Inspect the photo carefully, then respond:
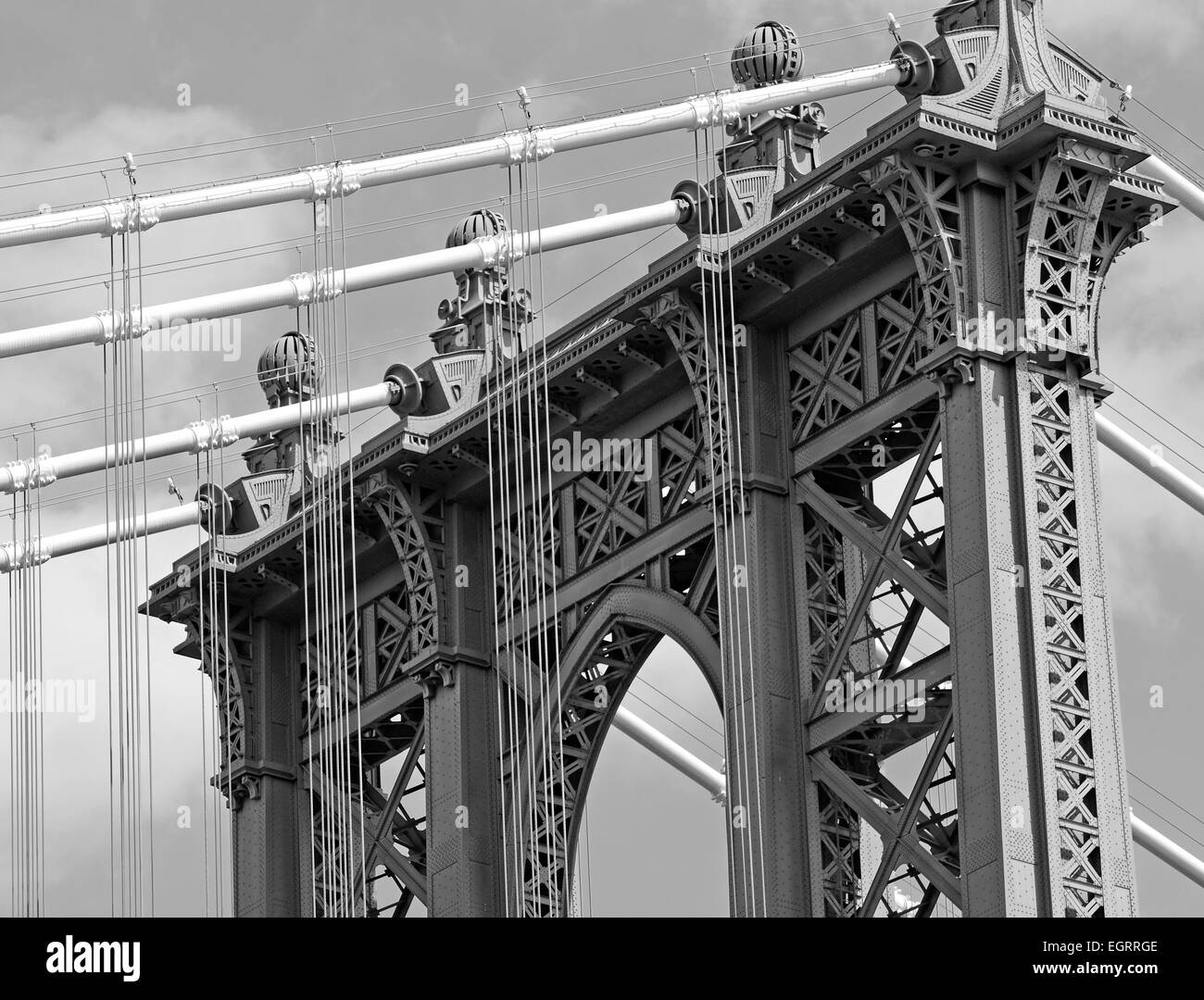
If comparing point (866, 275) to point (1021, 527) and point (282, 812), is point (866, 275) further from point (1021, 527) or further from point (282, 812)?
point (282, 812)

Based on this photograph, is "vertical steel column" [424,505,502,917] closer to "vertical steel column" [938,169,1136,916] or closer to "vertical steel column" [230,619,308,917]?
"vertical steel column" [230,619,308,917]

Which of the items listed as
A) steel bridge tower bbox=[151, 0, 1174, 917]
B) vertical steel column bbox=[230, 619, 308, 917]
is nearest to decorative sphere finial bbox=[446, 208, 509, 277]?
steel bridge tower bbox=[151, 0, 1174, 917]

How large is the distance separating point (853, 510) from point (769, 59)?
6050 millimetres

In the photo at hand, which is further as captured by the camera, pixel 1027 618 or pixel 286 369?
pixel 286 369

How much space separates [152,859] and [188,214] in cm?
853

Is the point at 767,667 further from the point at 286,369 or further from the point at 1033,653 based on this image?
the point at 286,369

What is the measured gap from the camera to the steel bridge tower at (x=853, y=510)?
3297 centimetres

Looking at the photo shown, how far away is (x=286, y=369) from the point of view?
4791cm

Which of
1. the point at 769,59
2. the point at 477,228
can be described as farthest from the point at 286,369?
the point at 769,59

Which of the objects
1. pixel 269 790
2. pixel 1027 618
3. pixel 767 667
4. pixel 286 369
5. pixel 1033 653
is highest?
pixel 286 369

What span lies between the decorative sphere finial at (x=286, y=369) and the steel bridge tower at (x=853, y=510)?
144 inches

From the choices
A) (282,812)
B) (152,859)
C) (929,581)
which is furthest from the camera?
(282,812)
